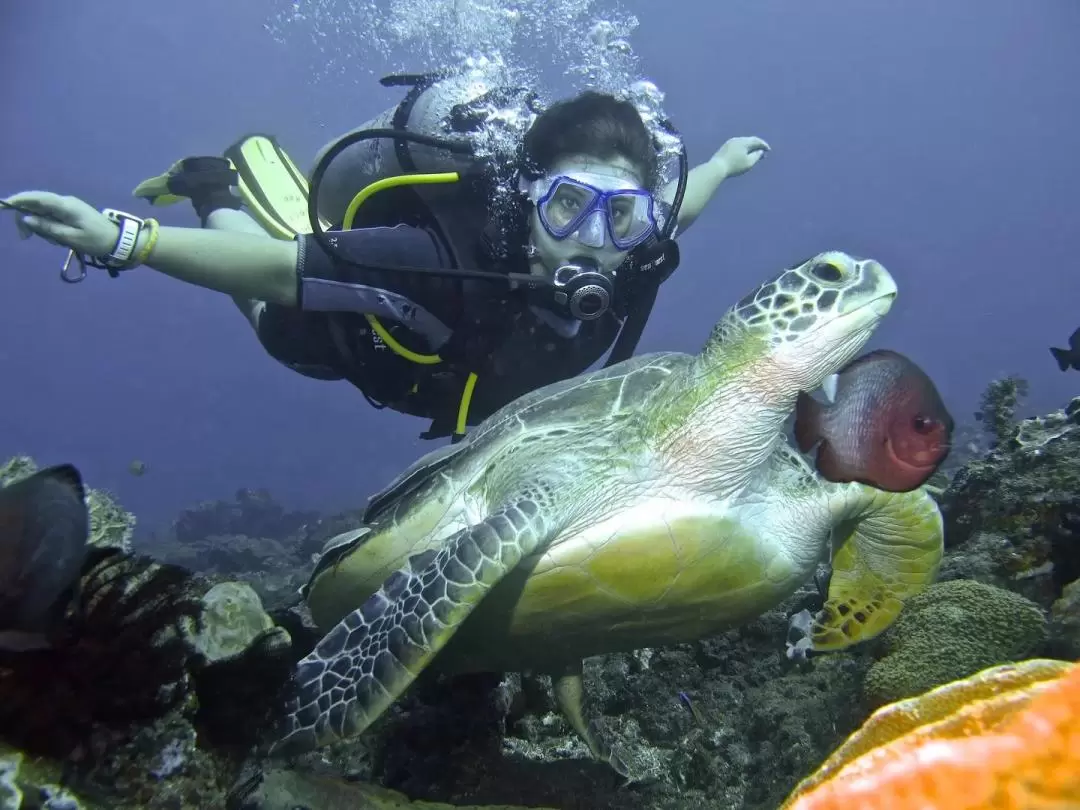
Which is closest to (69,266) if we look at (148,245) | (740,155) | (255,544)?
(148,245)

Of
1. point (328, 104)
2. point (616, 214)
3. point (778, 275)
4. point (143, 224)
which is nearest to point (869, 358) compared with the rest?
point (778, 275)

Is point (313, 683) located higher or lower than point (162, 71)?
lower

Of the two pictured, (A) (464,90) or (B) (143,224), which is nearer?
(B) (143,224)

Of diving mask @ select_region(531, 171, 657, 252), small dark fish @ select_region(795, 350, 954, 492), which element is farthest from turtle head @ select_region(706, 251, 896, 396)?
diving mask @ select_region(531, 171, 657, 252)

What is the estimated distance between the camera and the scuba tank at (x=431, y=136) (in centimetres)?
419

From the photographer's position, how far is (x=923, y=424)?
6.15ft

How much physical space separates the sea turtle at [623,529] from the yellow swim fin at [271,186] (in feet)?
11.2

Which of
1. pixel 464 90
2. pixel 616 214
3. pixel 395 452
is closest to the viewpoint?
pixel 616 214

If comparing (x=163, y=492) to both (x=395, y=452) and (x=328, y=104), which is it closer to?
(x=395, y=452)

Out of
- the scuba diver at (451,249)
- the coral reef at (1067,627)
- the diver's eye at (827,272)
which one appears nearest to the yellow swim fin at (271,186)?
the scuba diver at (451,249)

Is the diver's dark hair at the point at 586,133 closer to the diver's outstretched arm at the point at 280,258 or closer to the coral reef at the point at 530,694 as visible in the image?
the diver's outstretched arm at the point at 280,258

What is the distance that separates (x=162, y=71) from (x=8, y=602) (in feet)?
280

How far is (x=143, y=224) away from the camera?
3.45 metres

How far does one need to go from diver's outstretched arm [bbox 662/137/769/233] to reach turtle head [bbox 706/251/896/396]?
3.54m
